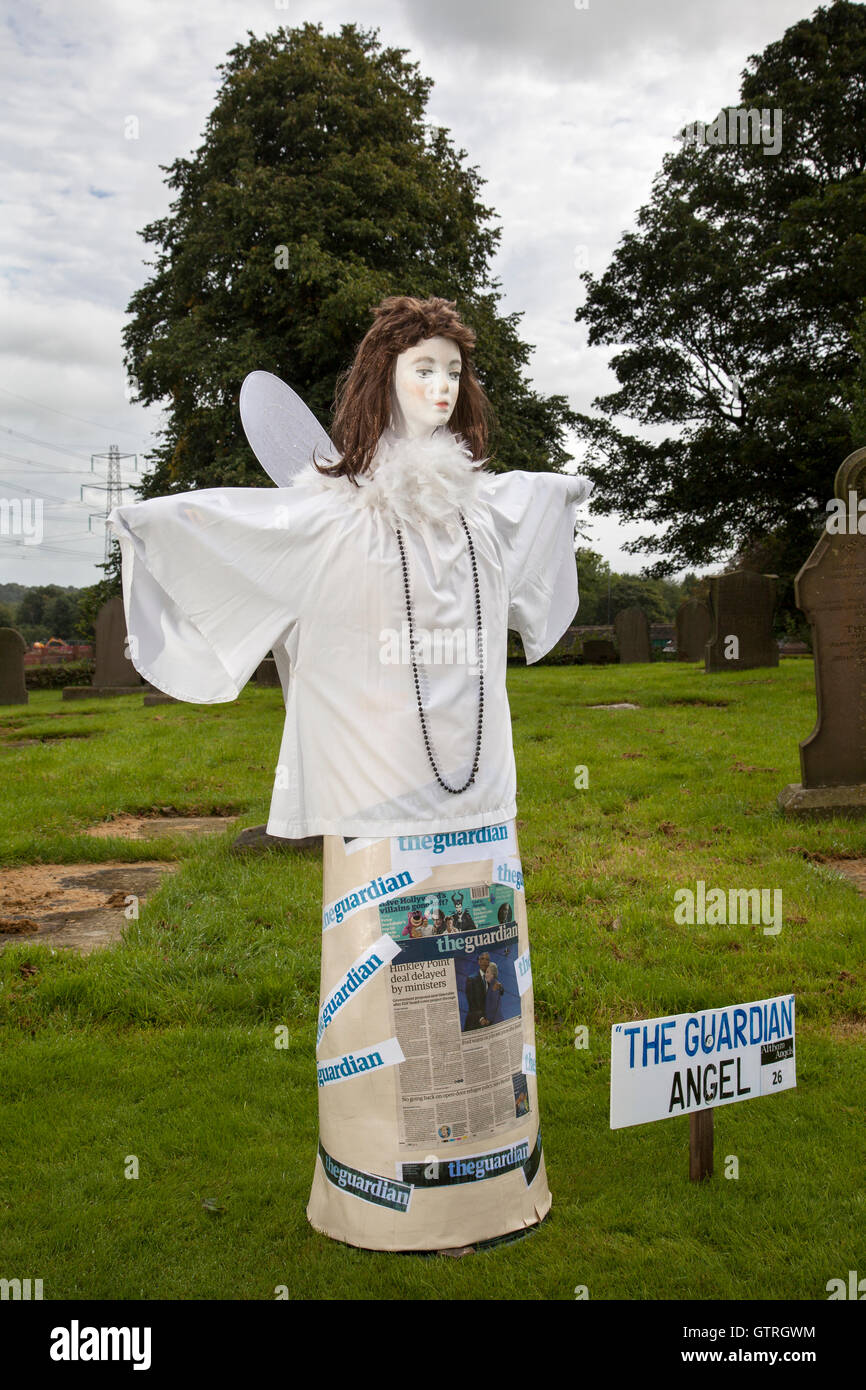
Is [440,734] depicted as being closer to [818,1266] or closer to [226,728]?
[818,1266]

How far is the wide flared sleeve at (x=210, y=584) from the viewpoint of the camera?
116 inches

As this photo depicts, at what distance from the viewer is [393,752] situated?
2.93 m

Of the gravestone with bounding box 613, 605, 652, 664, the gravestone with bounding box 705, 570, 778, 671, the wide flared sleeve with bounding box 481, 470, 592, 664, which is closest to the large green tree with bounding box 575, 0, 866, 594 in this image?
the gravestone with bounding box 613, 605, 652, 664

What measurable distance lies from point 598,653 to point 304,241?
1349 cm

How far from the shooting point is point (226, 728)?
1267 cm

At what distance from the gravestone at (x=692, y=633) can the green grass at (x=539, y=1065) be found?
54.7 ft

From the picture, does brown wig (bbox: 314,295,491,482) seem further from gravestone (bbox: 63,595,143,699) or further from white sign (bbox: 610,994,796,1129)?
gravestone (bbox: 63,595,143,699)

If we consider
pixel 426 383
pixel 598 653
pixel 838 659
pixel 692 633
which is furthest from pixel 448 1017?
pixel 598 653

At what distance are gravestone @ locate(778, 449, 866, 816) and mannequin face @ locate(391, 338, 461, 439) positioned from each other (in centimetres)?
508

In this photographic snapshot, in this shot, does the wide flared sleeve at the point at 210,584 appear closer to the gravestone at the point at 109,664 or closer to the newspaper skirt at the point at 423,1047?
the newspaper skirt at the point at 423,1047

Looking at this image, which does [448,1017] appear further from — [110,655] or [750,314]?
[750,314]

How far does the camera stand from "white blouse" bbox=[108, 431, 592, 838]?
2.94m

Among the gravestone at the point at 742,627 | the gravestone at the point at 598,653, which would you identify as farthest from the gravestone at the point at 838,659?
the gravestone at the point at 598,653
